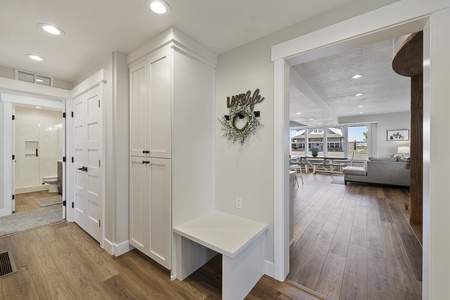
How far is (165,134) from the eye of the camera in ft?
6.08

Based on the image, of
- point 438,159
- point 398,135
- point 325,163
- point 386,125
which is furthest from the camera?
point 325,163

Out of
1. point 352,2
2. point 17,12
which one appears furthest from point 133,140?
point 352,2

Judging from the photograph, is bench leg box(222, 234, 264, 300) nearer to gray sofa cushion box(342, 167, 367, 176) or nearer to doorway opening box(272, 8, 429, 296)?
doorway opening box(272, 8, 429, 296)

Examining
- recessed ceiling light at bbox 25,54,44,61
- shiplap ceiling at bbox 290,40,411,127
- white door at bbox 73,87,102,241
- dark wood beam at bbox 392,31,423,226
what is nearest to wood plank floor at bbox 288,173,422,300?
dark wood beam at bbox 392,31,423,226

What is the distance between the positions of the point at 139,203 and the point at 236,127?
1413mm

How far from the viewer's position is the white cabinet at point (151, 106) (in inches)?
72.7

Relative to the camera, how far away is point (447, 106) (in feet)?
3.75

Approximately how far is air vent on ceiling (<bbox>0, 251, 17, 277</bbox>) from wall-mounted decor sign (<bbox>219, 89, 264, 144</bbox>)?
2635mm

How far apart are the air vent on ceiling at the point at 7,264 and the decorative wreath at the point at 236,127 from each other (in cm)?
263

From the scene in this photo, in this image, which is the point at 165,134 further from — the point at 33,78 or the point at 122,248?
the point at 33,78

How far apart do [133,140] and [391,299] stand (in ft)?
9.61

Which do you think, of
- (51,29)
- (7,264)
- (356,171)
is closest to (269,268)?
(7,264)

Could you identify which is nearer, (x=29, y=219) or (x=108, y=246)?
(x=108, y=246)

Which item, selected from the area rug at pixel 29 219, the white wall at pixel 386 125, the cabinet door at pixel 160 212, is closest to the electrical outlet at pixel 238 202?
the cabinet door at pixel 160 212
